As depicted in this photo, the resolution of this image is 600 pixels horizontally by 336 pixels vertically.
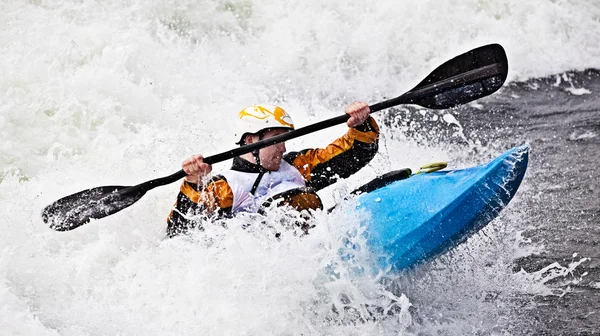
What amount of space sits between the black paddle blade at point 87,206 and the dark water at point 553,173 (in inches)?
81.2

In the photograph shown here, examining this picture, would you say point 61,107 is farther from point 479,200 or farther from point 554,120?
point 554,120

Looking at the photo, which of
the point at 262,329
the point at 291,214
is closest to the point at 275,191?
the point at 291,214

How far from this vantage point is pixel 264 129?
4.12 meters

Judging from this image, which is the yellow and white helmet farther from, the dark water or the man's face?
the dark water

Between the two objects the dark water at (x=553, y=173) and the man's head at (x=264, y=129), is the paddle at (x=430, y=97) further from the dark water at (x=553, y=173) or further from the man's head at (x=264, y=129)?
the dark water at (x=553, y=173)

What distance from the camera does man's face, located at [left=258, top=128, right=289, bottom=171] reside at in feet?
13.6

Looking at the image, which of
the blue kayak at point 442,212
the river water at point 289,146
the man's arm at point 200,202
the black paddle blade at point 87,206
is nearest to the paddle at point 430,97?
the black paddle blade at point 87,206

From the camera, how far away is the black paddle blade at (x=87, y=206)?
4.25m

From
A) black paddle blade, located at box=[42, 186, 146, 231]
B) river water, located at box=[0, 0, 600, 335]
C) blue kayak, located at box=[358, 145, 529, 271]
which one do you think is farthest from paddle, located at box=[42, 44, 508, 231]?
blue kayak, located at box=[358, 145, 529, 271]

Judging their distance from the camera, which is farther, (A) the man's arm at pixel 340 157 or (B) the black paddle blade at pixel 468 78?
(B) the black paddle blade at pixel 468 78

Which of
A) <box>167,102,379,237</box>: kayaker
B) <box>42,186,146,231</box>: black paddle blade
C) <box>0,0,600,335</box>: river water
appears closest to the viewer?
<box>0,0,600,335</box>: river water

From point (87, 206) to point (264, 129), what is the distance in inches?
42.5

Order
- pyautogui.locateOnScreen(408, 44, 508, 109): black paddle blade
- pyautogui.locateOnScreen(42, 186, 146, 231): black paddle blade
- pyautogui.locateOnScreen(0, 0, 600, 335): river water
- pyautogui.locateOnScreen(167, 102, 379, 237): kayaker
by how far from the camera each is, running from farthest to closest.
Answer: pyautogui.locateOnScreen(408, 44, 508, 109): black paddle blade, pyautogui.locateOnScreen(42, 186, 146, 231): black paddle blade, pyautogui.locateOnScreen(167, 102, 379, 237): kayaker, pyautogui.locateOnScreen(0, 0, 600, 335): river water

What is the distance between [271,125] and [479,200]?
1.14 metres
